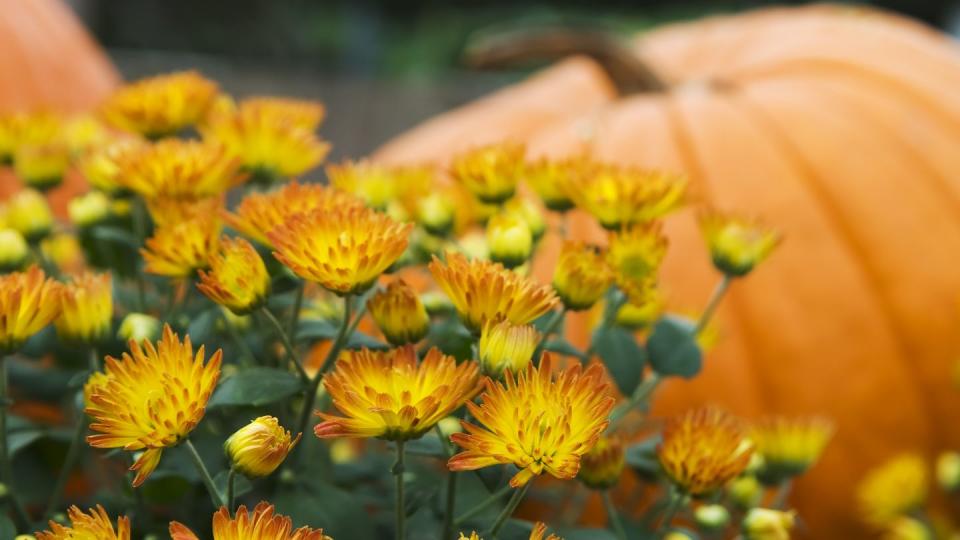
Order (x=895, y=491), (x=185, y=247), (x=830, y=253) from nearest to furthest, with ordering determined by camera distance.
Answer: (x=185, y=247)
(x=895, y=491)
(x=830, y=253)

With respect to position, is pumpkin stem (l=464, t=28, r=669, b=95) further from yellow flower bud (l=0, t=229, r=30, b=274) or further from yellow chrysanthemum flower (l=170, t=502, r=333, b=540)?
yellow chrysanthemum flower (l=170, t=502, r=333, b=540)

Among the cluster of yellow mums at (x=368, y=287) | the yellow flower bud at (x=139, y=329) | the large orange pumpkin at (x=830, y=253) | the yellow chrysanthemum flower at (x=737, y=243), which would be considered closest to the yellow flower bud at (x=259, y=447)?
the cluster of yellow mums at (x=368, y=287)

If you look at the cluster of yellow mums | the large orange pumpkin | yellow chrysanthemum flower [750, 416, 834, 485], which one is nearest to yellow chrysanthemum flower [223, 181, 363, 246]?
the cluster of yellow mums

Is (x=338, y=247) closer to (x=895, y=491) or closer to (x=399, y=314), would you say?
(x=399, y=314)

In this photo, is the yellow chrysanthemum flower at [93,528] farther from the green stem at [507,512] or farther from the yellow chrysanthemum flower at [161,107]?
the yellow chrysanthemum flower at [161,107]

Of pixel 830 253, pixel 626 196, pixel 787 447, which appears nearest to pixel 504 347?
pixel 626 196

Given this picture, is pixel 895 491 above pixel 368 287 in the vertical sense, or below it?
below

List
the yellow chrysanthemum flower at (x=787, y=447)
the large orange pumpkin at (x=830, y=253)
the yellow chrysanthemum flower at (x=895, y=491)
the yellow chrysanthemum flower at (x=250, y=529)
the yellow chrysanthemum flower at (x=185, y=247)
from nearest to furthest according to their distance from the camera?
the yellow chrysanthemum flower at (x=250, y=529) → the yellow chrysanthemum flower at (x=185, y=247) → the yellow chrysanthemum flower at (x=787, y=447) → the yellow chrysanthemum flower at (x=895, y=491) → the large orange pumpkin at (x=830, y=253)
